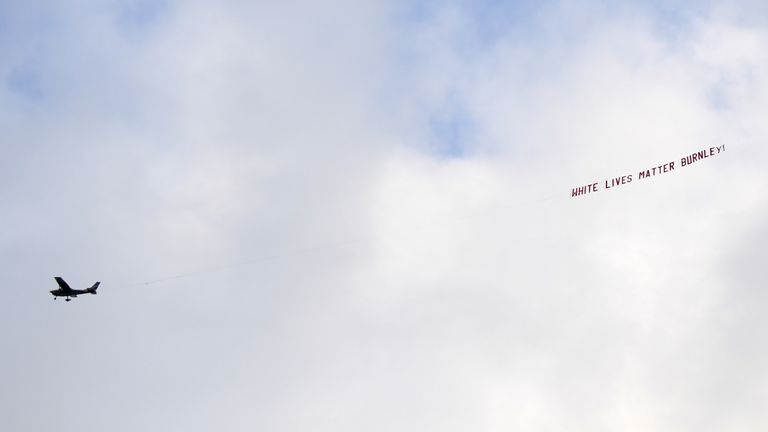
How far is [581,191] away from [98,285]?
116545 mm

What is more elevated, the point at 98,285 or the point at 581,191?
the point at 581,191

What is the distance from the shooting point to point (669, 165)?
170 meters

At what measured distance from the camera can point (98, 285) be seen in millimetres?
188750

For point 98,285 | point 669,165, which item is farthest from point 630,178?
point 98,285

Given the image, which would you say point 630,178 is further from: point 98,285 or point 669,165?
point 98,285

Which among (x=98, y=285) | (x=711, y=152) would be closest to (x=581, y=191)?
(x=711, y=152)

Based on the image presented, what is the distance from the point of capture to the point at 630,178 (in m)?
171

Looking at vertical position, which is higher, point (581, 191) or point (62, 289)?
point (581, 191)

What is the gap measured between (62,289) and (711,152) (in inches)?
5958

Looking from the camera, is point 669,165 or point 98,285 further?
point 98,285

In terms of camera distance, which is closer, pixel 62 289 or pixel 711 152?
pixel 711 152

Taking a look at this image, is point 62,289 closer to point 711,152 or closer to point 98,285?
point 98,285

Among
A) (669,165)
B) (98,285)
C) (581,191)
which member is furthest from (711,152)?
(98,285)

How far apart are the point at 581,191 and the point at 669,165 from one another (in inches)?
764
